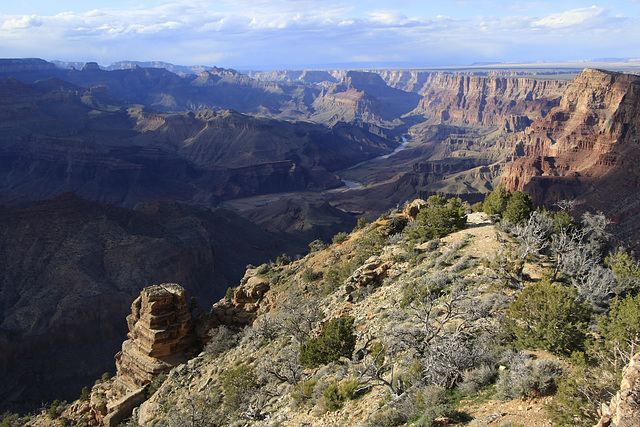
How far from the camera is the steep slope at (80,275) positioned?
46344mm

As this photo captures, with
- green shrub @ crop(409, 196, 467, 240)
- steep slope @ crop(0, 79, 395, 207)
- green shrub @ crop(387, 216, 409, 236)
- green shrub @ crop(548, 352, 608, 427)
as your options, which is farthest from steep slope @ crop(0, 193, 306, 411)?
steep slope @ crop(0, 79, 395, 207)

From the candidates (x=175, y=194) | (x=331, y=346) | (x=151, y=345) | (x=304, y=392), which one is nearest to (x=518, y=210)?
(x=331, y=346)

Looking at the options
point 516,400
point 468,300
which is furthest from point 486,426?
point 468,300

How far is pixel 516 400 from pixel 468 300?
5436 mm

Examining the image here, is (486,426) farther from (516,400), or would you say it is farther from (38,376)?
(38,376)

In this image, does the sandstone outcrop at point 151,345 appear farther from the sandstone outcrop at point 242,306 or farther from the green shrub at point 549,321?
the green shrub at point 549,321

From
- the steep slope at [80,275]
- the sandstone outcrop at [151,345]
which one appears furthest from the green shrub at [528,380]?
the steep slope at [80,275]

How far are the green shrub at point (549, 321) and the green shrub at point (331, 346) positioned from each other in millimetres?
6143

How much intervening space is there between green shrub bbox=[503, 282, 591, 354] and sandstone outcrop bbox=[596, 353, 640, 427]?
465 centimetres

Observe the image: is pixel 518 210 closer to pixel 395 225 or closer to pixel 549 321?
pixel 395 225

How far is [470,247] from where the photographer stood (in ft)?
74.2

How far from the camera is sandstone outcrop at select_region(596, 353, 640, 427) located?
7.18 metres

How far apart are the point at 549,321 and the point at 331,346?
8.01 m

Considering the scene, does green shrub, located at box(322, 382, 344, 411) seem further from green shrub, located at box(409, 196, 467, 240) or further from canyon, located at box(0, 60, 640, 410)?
canyon, located at box(0, 60, 640, 410)
